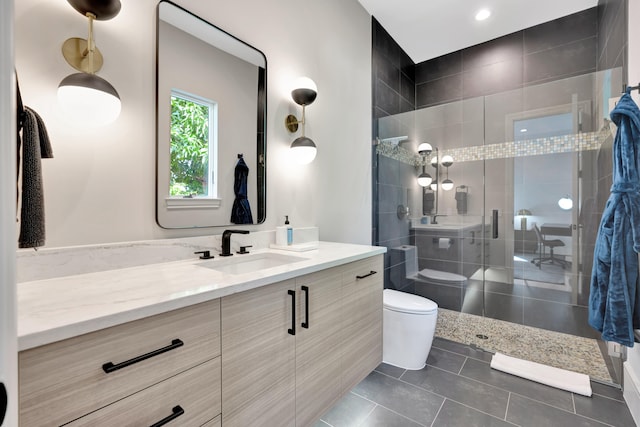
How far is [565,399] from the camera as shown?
1.71 m

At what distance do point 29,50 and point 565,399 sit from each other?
2963 millimetres

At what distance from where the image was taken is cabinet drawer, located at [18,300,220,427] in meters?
0.61

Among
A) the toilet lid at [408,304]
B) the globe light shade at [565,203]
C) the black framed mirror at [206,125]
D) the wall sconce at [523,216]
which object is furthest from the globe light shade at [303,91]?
the globe light shade at [565,203]

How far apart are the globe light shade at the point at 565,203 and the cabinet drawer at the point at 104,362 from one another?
9.20ft

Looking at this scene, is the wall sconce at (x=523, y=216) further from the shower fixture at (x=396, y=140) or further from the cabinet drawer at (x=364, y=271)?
the cabinet drawer at (x=364, y=271)

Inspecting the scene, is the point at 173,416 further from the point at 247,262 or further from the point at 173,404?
the point at 247,262

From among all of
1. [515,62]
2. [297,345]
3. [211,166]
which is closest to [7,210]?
[297,345]

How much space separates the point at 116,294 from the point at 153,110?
2.72 feet

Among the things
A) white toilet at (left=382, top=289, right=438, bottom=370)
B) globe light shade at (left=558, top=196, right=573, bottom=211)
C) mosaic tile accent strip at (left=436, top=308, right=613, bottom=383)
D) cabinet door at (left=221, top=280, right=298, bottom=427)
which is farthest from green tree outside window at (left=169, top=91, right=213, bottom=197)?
globe light shade at (left=558, top=196, right=573, bottom=211)

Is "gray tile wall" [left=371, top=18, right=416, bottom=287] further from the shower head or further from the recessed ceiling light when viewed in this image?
the recessed ceiling light

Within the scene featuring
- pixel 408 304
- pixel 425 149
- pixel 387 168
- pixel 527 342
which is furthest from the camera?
pixel 425 149

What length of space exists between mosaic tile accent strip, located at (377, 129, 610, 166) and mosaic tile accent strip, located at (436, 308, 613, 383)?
151 cm

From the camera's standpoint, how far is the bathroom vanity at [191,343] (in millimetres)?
657

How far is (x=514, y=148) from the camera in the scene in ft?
8.66
